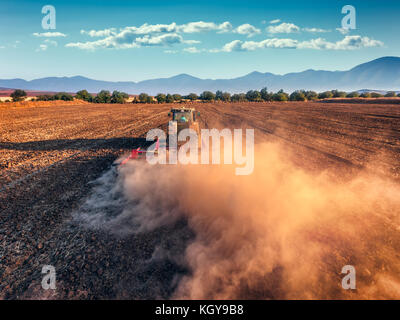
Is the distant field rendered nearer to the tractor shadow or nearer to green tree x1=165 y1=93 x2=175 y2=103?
the tractor shadow

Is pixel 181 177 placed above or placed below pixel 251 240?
above

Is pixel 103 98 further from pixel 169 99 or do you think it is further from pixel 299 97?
pixel 299 97

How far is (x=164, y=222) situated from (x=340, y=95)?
89.5 meters

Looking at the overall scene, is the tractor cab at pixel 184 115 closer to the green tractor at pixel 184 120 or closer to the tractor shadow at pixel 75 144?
the green tractor at pixel 184 120

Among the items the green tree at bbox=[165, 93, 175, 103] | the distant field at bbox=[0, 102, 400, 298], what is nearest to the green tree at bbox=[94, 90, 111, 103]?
the green tree at bbox=[165, 93, 175, 103]

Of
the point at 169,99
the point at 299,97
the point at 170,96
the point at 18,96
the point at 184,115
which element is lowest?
the point at 184,115

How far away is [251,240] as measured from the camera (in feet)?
13.7

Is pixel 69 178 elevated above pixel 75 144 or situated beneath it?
situated beneath

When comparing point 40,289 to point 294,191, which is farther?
point 294,191

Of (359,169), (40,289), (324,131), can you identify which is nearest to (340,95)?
(324,131)

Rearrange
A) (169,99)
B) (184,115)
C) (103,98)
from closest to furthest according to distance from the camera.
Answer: (184,115)
(103,98)
(169,99)

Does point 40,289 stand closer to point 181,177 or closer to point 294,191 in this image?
point 181,177

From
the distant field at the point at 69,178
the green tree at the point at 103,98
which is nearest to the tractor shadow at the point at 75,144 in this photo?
the distant field at the point at 69,178

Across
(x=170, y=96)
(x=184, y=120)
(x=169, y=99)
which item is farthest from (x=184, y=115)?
(x=170, y=96)
